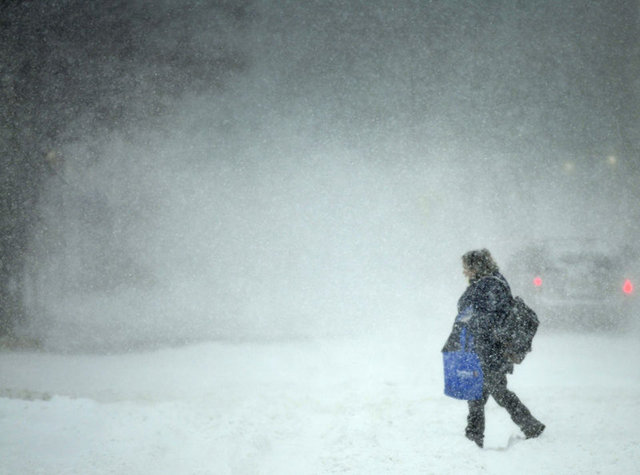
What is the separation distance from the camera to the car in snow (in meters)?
8.62

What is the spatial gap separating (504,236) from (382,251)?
710 centimetres

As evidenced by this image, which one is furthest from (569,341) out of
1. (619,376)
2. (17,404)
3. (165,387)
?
(17,404)

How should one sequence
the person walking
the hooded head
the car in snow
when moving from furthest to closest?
the car in snow < the hooded head < the person walking

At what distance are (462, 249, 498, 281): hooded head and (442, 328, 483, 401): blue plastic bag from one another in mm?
463

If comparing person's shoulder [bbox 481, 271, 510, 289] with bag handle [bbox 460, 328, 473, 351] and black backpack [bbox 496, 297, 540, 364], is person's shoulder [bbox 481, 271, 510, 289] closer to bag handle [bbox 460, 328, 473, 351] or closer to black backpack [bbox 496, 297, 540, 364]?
black backpack [bbox 496, 297, 540, 364]

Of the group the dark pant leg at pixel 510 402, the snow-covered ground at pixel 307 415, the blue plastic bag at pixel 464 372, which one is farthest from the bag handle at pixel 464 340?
the snow-covered ground at pixel 307 415

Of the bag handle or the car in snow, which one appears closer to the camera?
the bag handle

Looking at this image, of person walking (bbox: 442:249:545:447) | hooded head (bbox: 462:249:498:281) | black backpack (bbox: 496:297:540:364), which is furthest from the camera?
hooded head (bbox: 462:249:498:281)

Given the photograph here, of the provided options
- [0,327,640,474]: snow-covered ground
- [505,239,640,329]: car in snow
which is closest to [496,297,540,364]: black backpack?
[0,327,640,474]: snow-covered ground

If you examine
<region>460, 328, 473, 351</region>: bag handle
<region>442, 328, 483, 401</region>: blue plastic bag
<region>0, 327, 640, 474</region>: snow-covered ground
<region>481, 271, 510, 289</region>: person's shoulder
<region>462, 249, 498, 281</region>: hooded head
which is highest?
<region>462, 249, 498, 281</region>: hooded head

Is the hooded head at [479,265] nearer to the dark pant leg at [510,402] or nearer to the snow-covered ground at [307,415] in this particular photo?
the dark pant leg at [510,402]

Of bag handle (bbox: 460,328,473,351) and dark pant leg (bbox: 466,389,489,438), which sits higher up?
bag handle (bbox: 460,328,473,351)

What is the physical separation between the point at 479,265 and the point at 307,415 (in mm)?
2433

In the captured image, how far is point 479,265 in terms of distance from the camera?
161 inches
